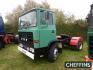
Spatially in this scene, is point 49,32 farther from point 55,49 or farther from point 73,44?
point 73,44

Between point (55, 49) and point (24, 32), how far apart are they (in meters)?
1.86

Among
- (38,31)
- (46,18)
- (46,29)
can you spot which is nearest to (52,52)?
(46,29)

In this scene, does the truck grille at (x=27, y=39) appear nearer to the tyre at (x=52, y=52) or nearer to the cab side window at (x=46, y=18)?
the cab side window at (x=46, y=18)

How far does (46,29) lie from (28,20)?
108cm

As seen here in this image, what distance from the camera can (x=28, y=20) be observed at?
8.28 metres

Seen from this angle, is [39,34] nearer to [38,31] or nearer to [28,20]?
[38,31]

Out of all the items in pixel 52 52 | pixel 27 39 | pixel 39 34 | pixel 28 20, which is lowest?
pixel 52 52

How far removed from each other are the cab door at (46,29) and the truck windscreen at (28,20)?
39cm

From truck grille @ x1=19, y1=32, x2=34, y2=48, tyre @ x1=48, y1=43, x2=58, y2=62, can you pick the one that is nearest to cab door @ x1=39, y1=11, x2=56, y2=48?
tyre @ x1=48, y1=43, x2=58, y2=62

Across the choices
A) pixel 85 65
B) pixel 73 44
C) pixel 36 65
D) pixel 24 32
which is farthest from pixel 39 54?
pixel 73 44

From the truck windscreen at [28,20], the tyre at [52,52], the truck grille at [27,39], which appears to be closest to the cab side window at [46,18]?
the truck windscreen at [28,20]

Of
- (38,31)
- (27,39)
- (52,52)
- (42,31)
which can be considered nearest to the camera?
(38,31)

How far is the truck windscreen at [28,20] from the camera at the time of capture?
25.3ft

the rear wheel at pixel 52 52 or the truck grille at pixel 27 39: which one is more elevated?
the truck grille at pixel 27 39
